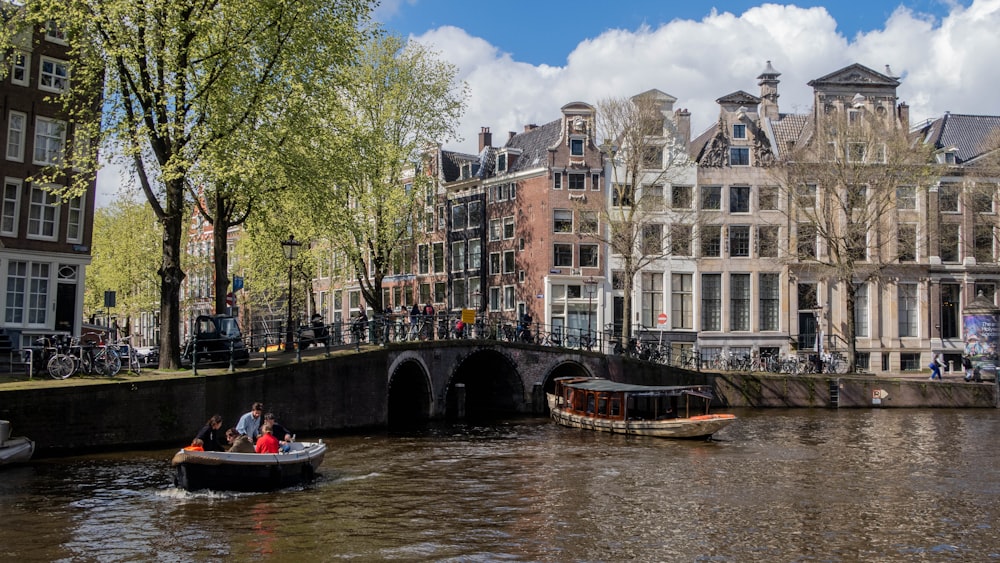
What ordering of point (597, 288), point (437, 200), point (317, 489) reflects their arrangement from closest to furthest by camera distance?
point (317, 489) < point (597, 288) < point (437, 200)

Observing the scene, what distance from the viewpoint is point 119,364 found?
26500 mm

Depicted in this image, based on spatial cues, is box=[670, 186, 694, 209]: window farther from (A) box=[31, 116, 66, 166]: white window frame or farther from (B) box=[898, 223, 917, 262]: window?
(A) box=[31, 116, 66, 166]: white window frame

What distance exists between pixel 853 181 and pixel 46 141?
38.9m

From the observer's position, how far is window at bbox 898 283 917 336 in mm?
58312

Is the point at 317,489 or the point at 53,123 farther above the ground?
the point at 53,123

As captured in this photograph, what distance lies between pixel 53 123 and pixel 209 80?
1114 centimetres

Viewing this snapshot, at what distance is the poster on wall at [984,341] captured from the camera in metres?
48.5

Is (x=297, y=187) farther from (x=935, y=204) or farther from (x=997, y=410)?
(x=935, y=204)

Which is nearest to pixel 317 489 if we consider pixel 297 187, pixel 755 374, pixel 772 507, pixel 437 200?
pixel 772 507

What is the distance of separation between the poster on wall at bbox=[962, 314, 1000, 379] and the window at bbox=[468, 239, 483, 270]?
28454 millimetres

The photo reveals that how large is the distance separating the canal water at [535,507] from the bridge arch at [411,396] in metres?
7.56

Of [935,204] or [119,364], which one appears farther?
[935,204]

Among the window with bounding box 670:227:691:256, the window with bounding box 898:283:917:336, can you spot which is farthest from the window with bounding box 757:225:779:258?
the window with bounding box 898:283:917:336

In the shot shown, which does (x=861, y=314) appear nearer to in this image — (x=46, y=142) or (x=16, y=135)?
(x=46, y=142)
